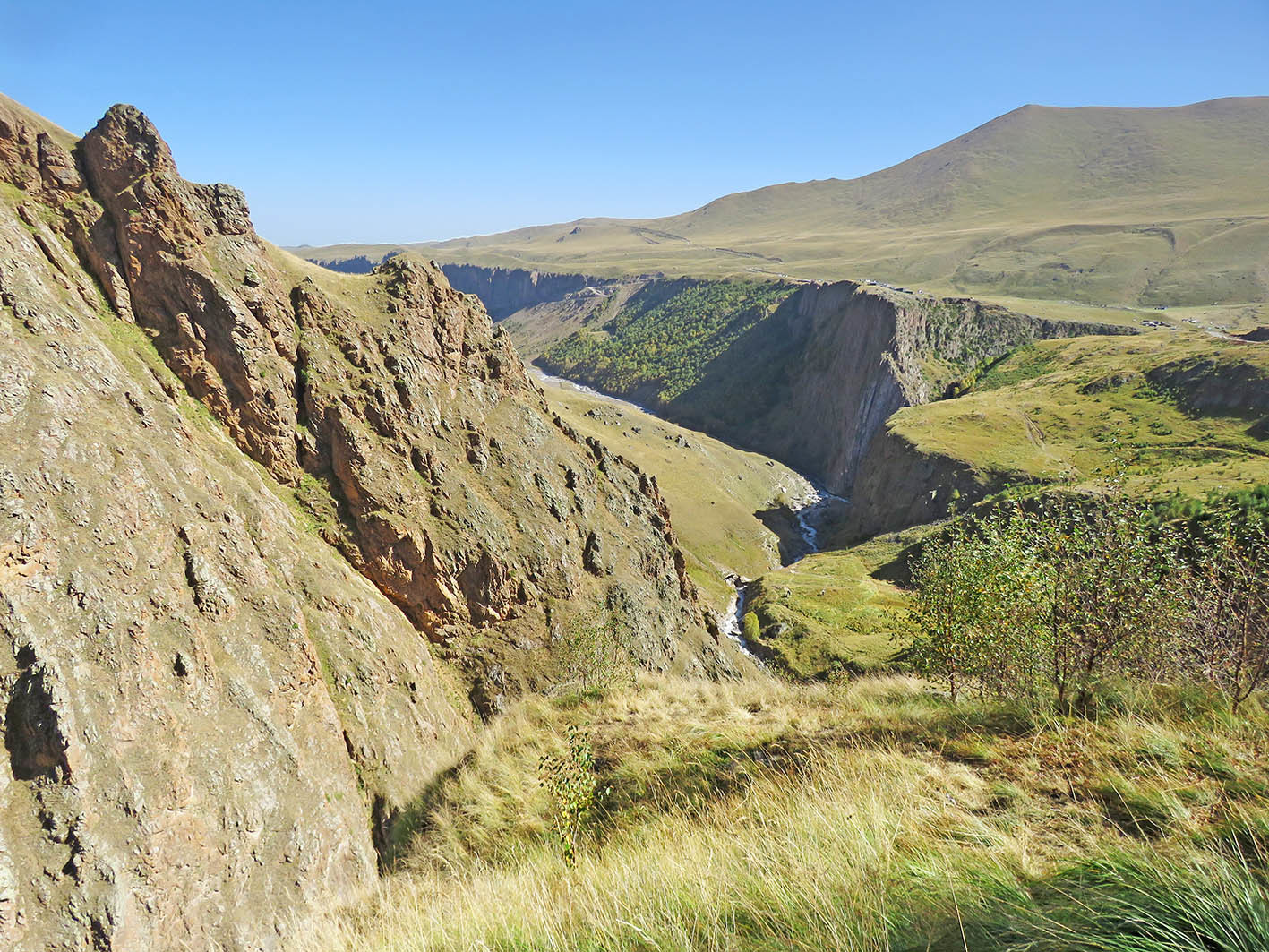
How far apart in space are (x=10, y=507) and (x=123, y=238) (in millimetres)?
19469

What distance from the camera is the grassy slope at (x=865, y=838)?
3.74m

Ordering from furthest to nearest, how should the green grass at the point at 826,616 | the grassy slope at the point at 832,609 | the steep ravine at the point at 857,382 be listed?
the steep ravine at the point at 857,382 → the grassy slope at the point at 832,609 → the green grass at the point at 826,616

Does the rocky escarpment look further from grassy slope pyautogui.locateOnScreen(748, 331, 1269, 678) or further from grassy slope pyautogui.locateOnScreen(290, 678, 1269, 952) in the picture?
grassy slope pyautogui.locateOnScreen(290, 678, 1269, 952)

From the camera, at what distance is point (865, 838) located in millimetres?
4773

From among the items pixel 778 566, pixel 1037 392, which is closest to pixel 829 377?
pixel 1037 392

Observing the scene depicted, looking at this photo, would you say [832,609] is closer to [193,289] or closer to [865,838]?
[193,289]

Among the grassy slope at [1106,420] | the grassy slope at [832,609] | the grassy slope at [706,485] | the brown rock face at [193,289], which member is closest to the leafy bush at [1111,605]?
the brown rock face at [193,289]

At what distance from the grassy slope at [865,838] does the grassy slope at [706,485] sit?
213 feet

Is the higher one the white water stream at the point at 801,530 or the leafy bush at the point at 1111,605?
the leafy bush at the point at 1111,605

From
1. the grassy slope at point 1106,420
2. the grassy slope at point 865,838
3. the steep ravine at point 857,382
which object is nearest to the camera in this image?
the grassy slope at point 865,838

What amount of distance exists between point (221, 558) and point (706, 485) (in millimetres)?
92170

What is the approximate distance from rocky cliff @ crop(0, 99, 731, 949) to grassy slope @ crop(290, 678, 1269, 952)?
11646mm

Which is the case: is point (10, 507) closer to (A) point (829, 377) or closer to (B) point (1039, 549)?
(B) point (1039, 549)

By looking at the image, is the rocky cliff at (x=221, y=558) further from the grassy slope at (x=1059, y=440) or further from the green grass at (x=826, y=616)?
the grassy slope at (x=1059, y=440)
